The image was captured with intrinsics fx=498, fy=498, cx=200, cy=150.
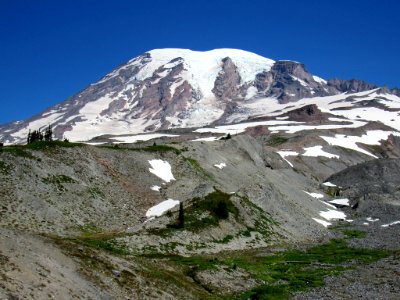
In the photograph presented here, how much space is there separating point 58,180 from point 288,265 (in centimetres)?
3431

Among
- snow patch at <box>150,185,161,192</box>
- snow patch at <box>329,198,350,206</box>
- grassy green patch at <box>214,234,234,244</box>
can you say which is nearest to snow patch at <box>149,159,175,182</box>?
snow patch at <box>150,185,161,192</box>

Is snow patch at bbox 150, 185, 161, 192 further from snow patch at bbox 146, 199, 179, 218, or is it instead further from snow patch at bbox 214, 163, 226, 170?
snow patch at bbox 214, 163, 226, 170

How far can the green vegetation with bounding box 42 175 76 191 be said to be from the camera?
68.7m

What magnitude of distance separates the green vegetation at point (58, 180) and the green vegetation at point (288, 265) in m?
24.7

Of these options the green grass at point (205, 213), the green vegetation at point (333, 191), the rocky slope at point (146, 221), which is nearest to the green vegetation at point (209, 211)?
the green grass at point (205, 213)

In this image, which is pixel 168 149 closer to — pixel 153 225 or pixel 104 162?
pixel 104 162

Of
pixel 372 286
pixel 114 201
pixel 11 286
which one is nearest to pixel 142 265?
pixel 11 286

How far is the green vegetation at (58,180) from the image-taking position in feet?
225

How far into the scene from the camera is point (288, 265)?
55750 millimetres

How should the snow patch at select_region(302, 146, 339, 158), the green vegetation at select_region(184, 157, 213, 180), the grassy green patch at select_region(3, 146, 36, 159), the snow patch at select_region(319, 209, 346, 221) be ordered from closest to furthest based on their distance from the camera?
the grassy green patch at select_region(3, 146, 36, 159) < the green vegetation at select_region(184, 157, 213, 180) < the snow patch at select_region(319, 209, 346, 221) < the snow patch at select_region(302, 146, 339, 158)

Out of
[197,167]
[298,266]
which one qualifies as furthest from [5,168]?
[298,266]

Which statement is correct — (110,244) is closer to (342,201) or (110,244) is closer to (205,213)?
(205,213)

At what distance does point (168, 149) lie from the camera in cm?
9862

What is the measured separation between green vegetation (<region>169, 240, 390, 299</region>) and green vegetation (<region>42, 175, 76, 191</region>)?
2475 centimetres
